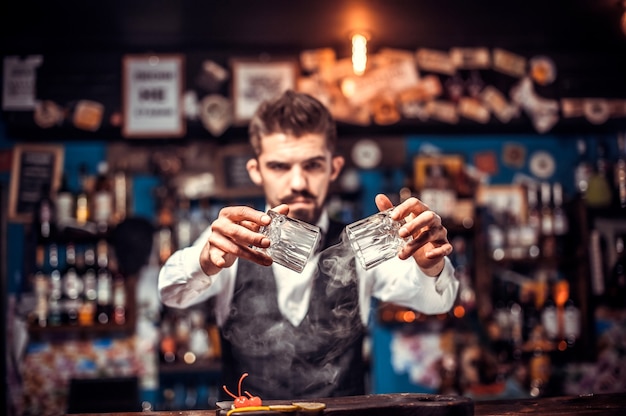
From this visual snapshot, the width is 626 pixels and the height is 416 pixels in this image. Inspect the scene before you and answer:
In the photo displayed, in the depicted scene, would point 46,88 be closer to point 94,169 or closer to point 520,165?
point 94,169

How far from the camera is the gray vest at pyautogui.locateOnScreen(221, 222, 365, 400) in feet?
7.79

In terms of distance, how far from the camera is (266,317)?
8.10 feet

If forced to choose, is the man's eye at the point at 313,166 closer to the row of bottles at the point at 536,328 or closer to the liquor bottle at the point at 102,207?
the liquor bottle at the point at 102,207

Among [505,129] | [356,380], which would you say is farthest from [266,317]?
[505,129]

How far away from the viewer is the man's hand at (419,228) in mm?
1882

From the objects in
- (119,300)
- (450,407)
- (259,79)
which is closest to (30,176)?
(119,300)

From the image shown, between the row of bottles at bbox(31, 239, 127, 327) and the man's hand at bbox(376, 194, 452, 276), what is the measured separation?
3.08 meters

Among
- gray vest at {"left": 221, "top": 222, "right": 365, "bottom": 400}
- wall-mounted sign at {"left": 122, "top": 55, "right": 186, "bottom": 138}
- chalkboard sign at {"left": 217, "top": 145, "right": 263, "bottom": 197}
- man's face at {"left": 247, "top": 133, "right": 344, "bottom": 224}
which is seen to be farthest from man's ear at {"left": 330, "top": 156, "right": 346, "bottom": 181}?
wall-mounted sign at {"left": 122, "top": 55, "right": 186, "bottom": 138}

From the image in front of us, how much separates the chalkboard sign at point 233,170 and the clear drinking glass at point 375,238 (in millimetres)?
2875

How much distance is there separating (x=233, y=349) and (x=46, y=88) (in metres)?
3.19

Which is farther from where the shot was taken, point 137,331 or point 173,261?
point 137,331

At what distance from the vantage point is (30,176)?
15.9 feet

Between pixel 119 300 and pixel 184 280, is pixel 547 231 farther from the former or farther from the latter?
pixel 184 280

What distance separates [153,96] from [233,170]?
0.78 meters
